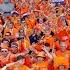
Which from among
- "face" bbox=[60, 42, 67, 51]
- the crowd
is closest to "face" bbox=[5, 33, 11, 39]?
the crowd

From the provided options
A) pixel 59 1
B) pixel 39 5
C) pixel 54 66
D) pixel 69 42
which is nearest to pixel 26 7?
pixel 39 5

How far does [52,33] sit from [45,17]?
48 cm

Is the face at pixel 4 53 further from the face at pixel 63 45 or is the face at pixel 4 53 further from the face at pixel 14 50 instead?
the face at pixel 63 45

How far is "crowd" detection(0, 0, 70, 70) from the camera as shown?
12.8 ft

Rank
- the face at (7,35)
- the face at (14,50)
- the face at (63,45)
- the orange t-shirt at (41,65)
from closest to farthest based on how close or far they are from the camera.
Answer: the orange t-shirt at (41,65), the face at (63,45), the face at (14,50), the face at (7,35)

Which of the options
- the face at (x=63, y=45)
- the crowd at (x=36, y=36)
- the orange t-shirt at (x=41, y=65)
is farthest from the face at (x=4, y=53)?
the face at (x=63, y=45)

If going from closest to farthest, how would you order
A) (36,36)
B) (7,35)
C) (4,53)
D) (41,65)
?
(41,65), (4,53), (36,36), (7,35)

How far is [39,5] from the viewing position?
521cm

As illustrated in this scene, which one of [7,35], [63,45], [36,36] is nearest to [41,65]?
[63,45]

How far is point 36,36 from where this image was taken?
4.57 metres

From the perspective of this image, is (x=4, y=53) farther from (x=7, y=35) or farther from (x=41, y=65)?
(x=7, y=35)

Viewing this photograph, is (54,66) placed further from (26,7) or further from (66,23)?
(26,7)

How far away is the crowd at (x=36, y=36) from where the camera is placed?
3.89m

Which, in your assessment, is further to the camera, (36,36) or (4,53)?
(36,36)
